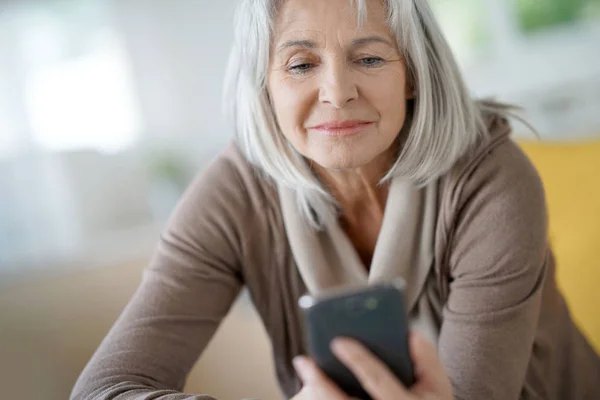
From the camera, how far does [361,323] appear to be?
608 millimetres

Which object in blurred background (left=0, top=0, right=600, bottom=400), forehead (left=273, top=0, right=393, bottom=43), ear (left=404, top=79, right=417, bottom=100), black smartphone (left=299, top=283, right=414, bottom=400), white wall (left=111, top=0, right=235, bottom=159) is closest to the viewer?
black smartphone (left=299, top=283, right=414, bottom=400)

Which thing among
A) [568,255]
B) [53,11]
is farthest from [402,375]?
[53,11]

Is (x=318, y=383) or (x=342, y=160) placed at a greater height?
(x=342, y=160)

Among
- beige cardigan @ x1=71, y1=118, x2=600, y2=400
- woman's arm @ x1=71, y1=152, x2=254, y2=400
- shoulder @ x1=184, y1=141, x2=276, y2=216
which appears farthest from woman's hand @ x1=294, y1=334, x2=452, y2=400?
shoulder @ x1=184, y1=141, x2=276, y2=216

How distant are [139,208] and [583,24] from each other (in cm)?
159

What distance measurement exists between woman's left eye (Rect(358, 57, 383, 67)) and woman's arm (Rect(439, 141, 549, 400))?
0.69 feet

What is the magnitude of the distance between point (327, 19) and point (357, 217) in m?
0.34

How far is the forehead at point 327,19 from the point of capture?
88cm

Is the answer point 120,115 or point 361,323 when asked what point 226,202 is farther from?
point 120,115

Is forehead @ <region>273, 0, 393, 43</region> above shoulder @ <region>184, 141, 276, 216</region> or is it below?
above

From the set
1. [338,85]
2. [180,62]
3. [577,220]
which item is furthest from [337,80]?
[180,62]

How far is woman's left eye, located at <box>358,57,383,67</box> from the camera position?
2.99 ft

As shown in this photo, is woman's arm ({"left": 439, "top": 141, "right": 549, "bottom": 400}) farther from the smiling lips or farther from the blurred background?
the blurred background

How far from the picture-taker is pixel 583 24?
207 centimetres
